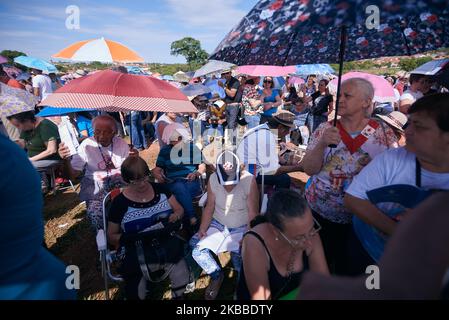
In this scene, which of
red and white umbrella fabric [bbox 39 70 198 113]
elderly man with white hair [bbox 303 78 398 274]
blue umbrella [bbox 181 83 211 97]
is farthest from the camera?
blue umbrella [bbox 181 83 211 97]

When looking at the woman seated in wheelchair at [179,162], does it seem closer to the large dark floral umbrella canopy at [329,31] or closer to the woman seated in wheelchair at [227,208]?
the woman seated in wheelchair at [227,208]

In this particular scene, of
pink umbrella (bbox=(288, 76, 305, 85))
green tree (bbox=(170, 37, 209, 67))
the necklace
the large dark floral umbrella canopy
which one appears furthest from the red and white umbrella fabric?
green tree (bbox=(170, 37, 209, 67))

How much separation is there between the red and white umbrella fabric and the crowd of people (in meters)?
0.50

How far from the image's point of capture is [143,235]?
8.46 feet

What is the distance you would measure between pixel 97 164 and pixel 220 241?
1.83 m

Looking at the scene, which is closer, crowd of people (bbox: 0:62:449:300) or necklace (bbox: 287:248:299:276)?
crowd of people (bbox: 0:62:449:300)

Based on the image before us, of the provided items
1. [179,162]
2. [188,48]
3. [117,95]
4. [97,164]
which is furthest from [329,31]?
[188,48]

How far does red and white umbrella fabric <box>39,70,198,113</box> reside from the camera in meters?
2.53

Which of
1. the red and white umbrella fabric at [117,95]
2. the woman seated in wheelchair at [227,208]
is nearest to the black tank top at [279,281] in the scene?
the woman seated in wheelchair at [227,208]

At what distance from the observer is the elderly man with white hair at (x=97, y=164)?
3258mm

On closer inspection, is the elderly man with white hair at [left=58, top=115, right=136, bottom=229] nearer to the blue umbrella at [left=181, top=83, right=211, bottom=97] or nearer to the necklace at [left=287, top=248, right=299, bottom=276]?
the necklace at [left=287, top=248, right=299, bottom=276]

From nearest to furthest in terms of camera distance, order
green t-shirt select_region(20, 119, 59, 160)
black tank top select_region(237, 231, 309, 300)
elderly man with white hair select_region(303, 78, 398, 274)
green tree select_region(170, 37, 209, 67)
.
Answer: black tank top select_region(237, 231, 309, 300) < elderly man with white hair select_region(303, 78, 398, 274) < green t-shirt select_region(20, 119, 59, 160) < green tree select_region(170, 37, 209, 67)

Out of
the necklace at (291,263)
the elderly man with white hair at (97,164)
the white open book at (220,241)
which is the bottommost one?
the white open book at (220,241)

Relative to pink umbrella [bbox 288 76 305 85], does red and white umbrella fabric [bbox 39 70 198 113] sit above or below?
below
